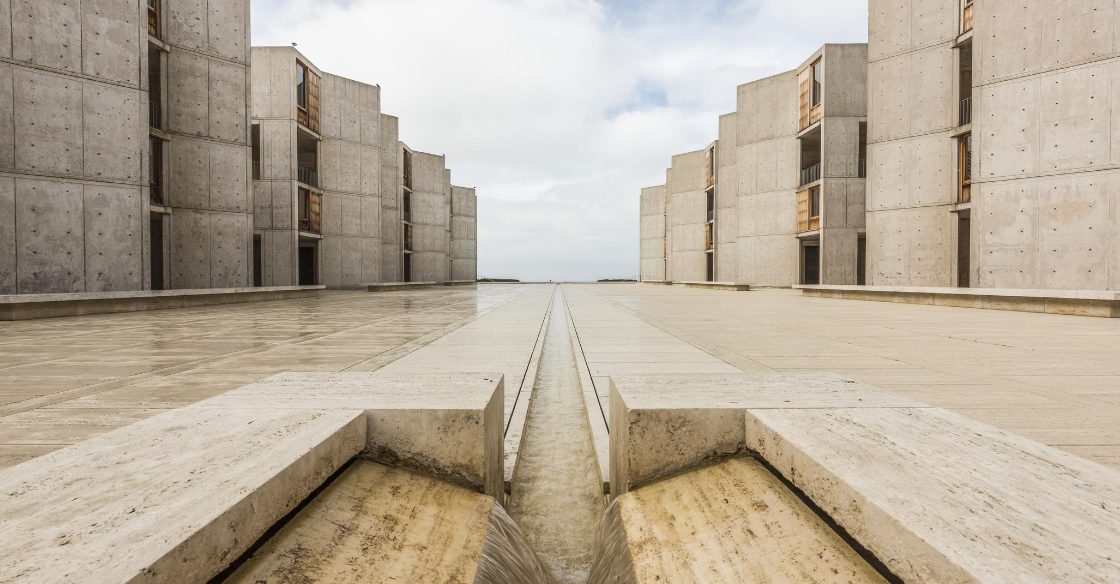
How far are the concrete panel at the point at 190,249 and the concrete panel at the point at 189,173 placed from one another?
36 centimetres

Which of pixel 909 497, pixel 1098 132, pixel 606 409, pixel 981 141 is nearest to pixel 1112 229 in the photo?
pixel 1098 132

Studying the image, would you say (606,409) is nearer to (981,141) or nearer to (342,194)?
(981,141)

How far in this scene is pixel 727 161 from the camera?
1145 inches

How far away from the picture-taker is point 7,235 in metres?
11.0

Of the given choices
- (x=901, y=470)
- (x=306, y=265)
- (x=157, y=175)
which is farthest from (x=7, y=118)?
(x=306, y=265)

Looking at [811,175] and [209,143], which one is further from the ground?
[811,175]

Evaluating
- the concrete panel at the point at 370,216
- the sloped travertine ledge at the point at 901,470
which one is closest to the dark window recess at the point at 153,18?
the concrete panel at the point at 370,216

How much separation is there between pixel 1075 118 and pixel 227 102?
24.2 m

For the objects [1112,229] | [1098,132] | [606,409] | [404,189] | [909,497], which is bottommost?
[606,409]

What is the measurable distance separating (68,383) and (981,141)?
19.0m

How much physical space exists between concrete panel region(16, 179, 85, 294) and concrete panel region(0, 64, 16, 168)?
52 cm

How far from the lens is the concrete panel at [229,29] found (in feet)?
52.7

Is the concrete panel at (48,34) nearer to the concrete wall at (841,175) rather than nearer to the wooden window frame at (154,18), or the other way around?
the wooden window frame at (154,18)

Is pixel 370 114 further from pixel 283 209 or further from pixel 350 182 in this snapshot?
pixel 283 209
